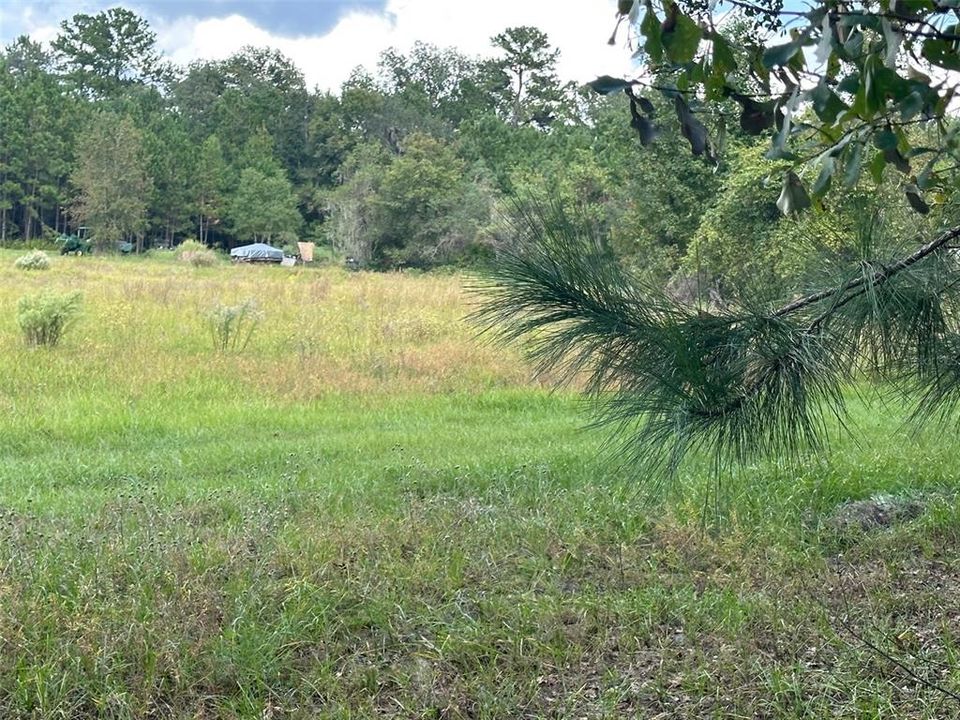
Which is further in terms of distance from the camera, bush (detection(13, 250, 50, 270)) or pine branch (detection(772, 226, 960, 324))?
bush (detection(13, 250, 50, 270))

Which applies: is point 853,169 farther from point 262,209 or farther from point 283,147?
point 283,147

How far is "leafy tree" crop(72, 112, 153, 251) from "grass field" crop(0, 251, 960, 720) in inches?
1401

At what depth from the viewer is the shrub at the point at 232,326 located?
964cm

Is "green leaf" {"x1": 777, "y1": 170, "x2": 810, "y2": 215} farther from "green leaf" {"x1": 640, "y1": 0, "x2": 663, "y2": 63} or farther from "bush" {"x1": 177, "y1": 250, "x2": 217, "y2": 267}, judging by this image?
"bush" {"x1": 177, "y1": 250, "x2": 217, "y2": 267}

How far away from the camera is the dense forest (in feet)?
112

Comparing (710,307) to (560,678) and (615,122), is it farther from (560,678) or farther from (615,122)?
(615,122)

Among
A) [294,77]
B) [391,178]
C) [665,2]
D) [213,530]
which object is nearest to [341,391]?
[213,530]

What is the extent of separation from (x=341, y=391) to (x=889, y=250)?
597cm

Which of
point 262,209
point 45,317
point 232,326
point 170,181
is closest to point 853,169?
point 45,317

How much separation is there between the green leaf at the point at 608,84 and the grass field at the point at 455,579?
1.02 metres

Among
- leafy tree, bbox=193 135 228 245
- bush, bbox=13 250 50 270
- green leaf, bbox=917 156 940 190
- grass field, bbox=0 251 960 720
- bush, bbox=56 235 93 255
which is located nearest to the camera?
green leaf, bbox=917 156 940 190

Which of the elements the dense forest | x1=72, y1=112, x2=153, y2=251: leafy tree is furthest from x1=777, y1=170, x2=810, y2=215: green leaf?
x1=72, y1=112, x2=153, y2=251: leafy tree

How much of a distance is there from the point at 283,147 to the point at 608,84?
54482mm

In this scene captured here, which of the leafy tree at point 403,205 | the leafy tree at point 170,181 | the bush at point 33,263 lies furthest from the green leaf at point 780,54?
the leafy tree at point 170,181
